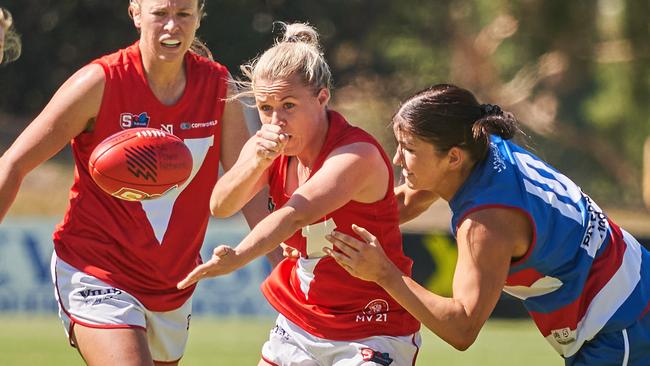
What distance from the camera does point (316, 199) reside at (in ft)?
12.4

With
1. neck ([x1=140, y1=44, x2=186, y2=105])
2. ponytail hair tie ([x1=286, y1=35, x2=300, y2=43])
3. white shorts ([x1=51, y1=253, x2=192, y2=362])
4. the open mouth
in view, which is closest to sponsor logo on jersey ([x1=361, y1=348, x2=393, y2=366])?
white shorts ([x1=51, y1=253, x2=192, y2=362])

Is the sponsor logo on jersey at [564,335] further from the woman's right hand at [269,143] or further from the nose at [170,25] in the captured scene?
the nose at [170,25]

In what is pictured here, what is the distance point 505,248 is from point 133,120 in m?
1.56

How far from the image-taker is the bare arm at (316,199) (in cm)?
362

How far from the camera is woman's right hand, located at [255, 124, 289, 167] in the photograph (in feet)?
12.5

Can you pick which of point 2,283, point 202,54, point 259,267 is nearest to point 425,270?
point 259,267

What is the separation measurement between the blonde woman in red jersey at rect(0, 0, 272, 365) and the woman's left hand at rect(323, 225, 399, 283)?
0.90 metres

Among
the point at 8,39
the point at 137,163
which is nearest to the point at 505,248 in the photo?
the point at 137,163

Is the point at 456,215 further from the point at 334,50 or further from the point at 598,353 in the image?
the point at 334,50

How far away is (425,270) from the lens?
1110 cm

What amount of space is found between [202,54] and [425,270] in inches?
253

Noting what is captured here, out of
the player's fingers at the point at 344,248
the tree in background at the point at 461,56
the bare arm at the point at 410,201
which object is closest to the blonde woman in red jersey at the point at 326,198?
the player's fingers at the point at 344,248

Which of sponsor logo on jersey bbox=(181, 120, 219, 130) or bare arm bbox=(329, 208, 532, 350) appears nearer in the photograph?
bare arm bbox=(329, 208, 532, 350)

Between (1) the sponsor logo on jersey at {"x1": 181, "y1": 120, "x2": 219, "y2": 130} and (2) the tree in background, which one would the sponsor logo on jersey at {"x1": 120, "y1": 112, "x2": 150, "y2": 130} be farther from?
(2) the tree in background
